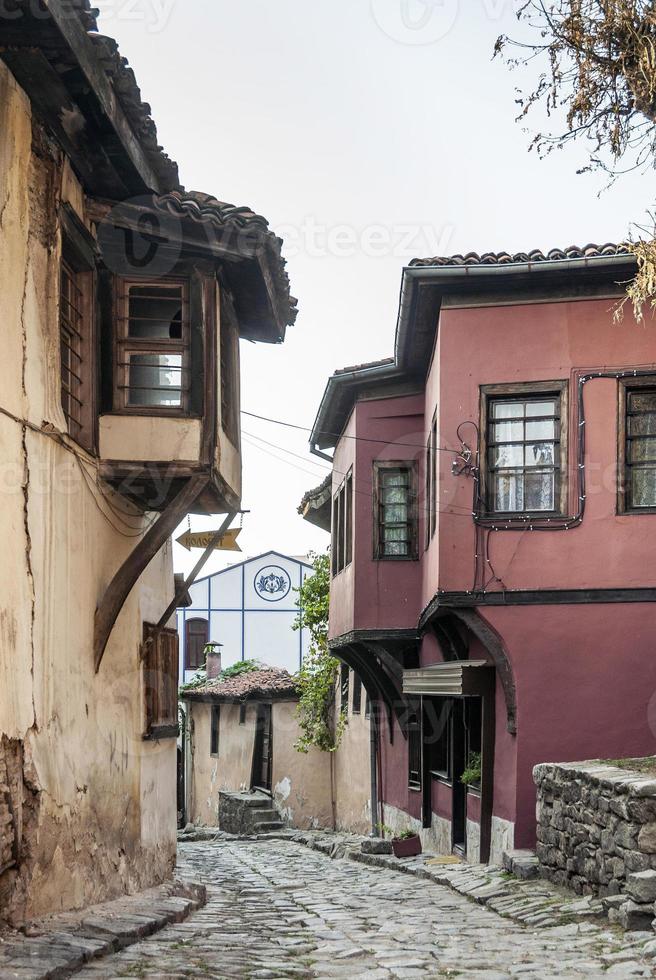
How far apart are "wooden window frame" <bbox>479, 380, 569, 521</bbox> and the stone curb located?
16.5ft

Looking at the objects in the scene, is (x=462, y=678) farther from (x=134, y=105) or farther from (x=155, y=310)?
(x=134, y=105)

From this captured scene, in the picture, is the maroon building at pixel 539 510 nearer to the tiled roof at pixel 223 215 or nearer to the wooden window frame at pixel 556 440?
the wooden window frame at pixel 556 440

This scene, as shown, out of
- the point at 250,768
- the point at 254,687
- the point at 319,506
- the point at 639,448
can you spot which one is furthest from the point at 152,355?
the point at 250,768

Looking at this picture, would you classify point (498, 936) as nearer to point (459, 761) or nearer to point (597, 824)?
point (597, 824)

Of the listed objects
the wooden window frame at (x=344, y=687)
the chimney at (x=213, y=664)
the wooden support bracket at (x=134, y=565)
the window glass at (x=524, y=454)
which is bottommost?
the chimney at (x=213, y=664)

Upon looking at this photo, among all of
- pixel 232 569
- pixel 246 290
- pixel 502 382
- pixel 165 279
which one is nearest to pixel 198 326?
pixel 165 279

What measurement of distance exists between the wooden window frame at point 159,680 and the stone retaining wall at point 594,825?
3.57 m

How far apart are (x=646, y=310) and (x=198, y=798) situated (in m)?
22.4

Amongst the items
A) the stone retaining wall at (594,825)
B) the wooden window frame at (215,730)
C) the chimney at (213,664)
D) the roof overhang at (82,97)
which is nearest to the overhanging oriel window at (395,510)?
the stone retaining wall at (594,825)

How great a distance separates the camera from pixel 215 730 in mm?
30891

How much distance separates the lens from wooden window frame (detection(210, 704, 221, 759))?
3053 centimetres

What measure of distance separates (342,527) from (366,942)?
1176cm

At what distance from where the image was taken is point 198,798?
31672mm

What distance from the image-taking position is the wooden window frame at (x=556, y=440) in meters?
12.6
